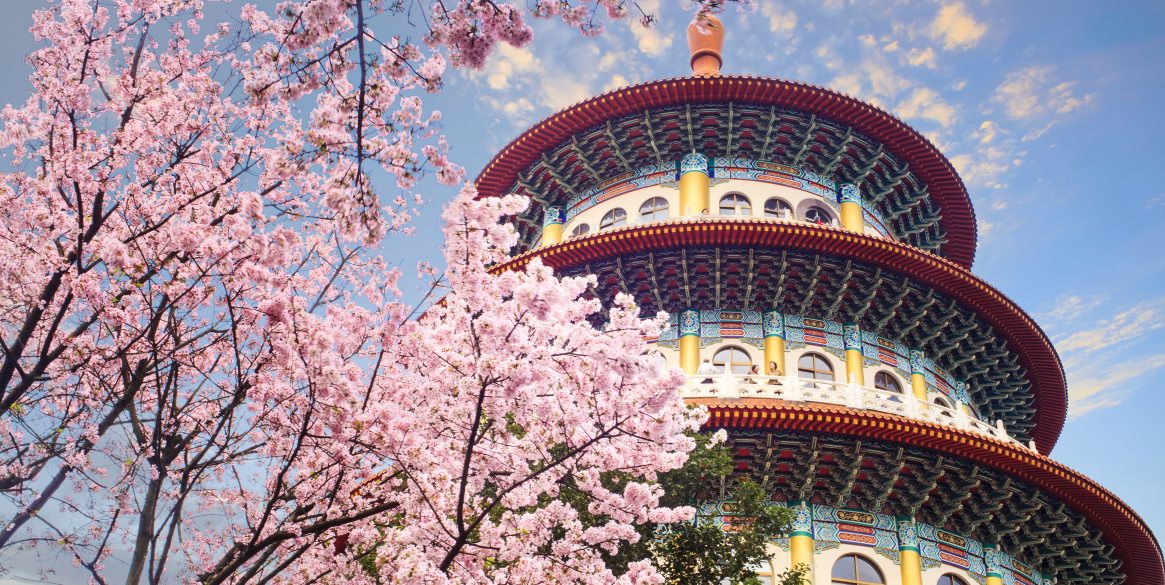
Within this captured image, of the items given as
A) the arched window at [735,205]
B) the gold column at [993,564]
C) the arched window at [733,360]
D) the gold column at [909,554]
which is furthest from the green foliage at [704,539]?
the arched window at [735,205]

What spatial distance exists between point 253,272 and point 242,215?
1.85 ft

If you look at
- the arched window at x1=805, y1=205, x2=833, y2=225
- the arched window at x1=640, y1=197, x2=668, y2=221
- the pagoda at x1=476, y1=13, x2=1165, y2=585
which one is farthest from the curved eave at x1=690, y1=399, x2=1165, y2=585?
the arched window at x1=805, y1=205, x2=833, y2=225

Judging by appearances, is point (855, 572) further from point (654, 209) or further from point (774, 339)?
point (654, 209)

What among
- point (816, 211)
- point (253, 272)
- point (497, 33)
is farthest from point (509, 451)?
point (816, 211)

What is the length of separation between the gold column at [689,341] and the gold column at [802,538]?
372 centimetres

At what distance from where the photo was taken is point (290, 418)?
803cm

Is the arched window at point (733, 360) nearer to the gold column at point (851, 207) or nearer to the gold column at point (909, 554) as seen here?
the gold column at point (909, 554)

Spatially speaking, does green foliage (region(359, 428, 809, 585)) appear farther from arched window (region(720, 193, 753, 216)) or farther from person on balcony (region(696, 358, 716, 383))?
arched window (region(720, 193, 753, 216))

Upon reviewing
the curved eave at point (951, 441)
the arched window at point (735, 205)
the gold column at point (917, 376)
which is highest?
the arched window at point (735, 205)

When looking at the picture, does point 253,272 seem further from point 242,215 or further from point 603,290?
point 603,290

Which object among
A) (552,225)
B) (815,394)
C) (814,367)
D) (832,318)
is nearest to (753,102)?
(832,318)

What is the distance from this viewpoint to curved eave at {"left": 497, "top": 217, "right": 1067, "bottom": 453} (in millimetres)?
18266

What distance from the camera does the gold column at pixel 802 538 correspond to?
16453mm

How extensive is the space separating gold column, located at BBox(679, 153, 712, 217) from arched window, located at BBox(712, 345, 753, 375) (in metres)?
3.54
